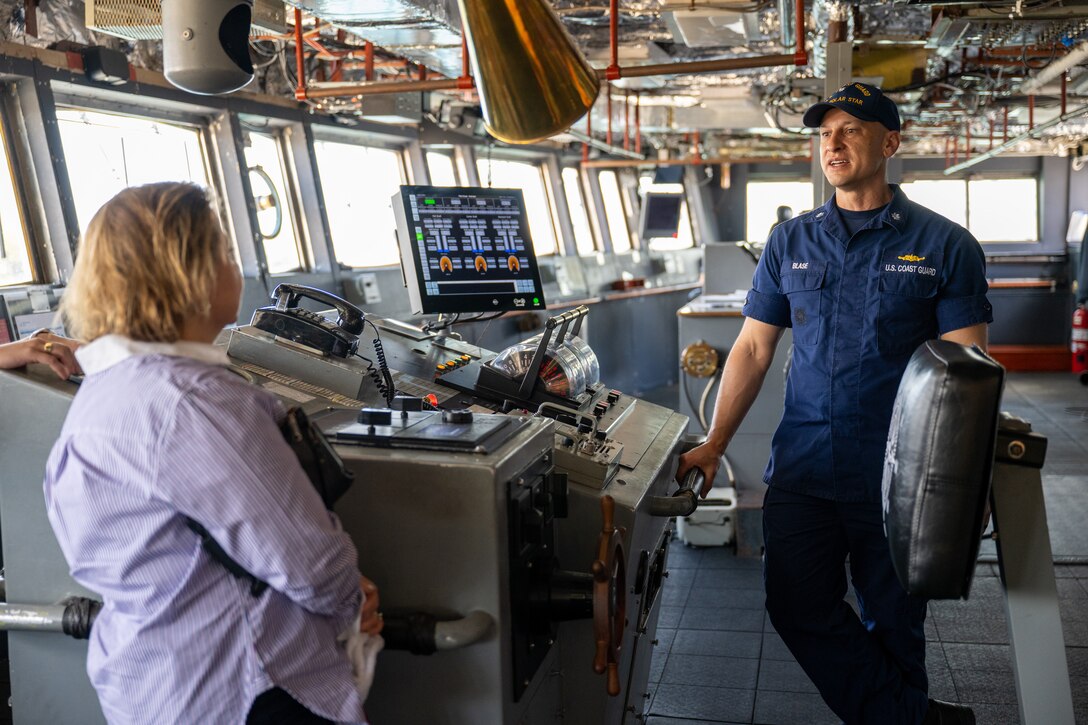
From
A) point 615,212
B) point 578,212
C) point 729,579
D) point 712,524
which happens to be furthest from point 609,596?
point 615,212

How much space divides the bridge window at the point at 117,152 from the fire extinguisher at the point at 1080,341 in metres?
7.68

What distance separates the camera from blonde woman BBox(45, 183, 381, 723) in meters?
1.20

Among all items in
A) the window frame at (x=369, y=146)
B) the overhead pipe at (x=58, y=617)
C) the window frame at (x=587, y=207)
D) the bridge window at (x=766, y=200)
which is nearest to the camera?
the overhead pipe at (x=58, y=617)

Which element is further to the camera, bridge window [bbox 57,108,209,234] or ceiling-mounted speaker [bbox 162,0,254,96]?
bridge window [bbox 57,108,209,234]

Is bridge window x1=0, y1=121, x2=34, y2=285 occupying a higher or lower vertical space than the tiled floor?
higher

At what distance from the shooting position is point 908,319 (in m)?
2.29

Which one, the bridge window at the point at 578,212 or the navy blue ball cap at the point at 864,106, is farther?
the bridge window at the point at 578,212

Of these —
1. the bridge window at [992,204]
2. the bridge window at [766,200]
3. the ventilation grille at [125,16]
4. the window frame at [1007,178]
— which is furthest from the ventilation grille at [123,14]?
the bridge window at [992,204]

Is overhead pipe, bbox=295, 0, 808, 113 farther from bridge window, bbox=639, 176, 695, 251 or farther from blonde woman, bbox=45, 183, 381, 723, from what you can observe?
bridge window, bbox=639, 176, 695, 251

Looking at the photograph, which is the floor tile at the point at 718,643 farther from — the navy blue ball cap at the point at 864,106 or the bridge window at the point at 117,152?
the bridge window at the point at 117,152

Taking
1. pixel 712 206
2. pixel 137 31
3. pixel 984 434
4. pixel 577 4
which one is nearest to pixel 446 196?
pixel 137 31

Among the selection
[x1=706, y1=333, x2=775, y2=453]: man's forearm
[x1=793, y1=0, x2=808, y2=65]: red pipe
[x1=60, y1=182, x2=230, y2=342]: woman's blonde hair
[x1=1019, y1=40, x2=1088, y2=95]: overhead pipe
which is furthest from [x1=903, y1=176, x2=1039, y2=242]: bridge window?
[x1=60, y1=182, x2=230, y2=342]: woman's blonde hair

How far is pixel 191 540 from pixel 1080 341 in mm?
9639

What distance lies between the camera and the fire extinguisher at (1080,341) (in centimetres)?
908
